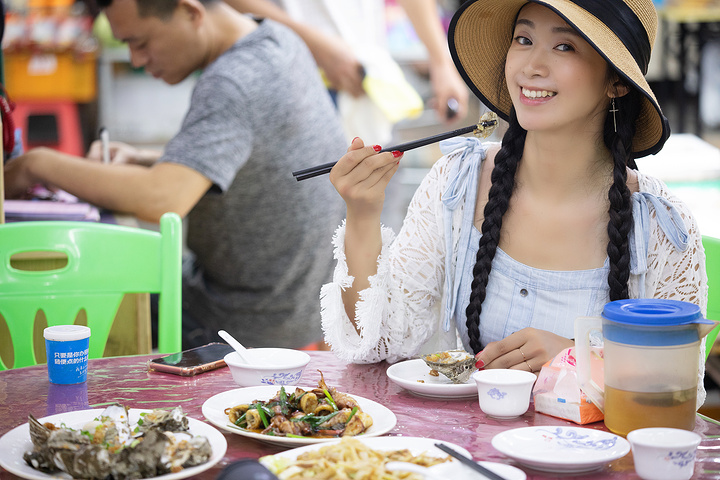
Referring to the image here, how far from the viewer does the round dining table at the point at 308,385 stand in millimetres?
947

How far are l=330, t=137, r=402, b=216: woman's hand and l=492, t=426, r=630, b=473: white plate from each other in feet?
1.80

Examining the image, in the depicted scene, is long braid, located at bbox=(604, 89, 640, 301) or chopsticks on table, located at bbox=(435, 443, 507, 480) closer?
chopsticks on table, located at bbox=(435, 443, 507, 480)

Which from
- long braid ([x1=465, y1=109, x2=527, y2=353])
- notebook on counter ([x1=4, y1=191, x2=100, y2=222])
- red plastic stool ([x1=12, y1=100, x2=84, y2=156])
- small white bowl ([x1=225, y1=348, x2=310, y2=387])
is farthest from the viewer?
red plastic stool ([x1=12, y1=100, x2=84, y2=156])

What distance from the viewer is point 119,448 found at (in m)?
0.87

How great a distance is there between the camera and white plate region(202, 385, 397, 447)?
3.07 feet

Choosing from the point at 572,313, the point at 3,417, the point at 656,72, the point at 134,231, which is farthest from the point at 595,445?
the point at 656,72

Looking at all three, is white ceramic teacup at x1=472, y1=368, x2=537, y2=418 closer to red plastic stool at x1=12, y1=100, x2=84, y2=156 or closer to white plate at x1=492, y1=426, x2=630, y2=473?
white plate at x1=492, y1=426, x2=630, y2=473

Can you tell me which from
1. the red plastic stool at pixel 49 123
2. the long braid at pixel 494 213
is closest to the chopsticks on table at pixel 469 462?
the long braid at pixel 494 213

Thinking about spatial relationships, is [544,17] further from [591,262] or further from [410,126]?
[410,126]

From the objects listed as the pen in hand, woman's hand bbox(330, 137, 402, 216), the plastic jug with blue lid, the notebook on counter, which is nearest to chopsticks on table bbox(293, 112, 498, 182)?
woman's hand bbox(330, 137, 402, 216)

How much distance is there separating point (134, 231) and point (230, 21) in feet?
4.19

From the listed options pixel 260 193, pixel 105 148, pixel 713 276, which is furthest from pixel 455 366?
pixel 105 148

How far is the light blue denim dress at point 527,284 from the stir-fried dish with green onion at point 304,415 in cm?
58

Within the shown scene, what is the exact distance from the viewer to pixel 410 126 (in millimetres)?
4402
